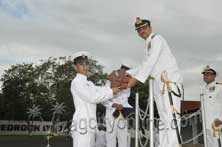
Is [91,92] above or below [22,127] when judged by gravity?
above

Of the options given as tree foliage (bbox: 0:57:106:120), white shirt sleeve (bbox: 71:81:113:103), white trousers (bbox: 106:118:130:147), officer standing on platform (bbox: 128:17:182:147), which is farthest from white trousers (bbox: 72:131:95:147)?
tree foliage (bbox: 0:57:106:120)

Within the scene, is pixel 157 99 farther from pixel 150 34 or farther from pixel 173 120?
pixel 150 34

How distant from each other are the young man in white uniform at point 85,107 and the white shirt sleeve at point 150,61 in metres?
0.38

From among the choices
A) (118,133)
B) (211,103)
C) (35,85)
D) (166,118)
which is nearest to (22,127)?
(35,85)

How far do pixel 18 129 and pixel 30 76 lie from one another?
243 inches

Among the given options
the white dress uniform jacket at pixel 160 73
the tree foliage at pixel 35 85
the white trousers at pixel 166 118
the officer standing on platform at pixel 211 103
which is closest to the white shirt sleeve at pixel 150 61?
the white dress uniform jacket at pixel 160 73

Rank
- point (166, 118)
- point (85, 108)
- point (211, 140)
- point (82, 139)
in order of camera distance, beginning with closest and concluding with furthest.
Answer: point (166, 118) → point (82, 139) → point (85, 108) → point (211, 140)

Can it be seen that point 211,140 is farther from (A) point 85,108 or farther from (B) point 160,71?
(A) point 85,108

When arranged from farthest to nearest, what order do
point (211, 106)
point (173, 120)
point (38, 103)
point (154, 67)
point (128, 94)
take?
1. point (38, 103)
2. point (128, 94)
3. point (211, 106)
4. point (154, 67)
5. point (173, 120)

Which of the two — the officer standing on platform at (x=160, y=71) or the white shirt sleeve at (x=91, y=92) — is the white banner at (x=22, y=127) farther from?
the officer standing on platform at (x=160, y=71)

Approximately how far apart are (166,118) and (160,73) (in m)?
0.49

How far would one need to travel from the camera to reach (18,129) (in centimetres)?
4094

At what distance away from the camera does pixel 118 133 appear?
5.43 meters

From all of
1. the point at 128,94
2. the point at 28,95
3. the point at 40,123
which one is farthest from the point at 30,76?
the point at 128,94
